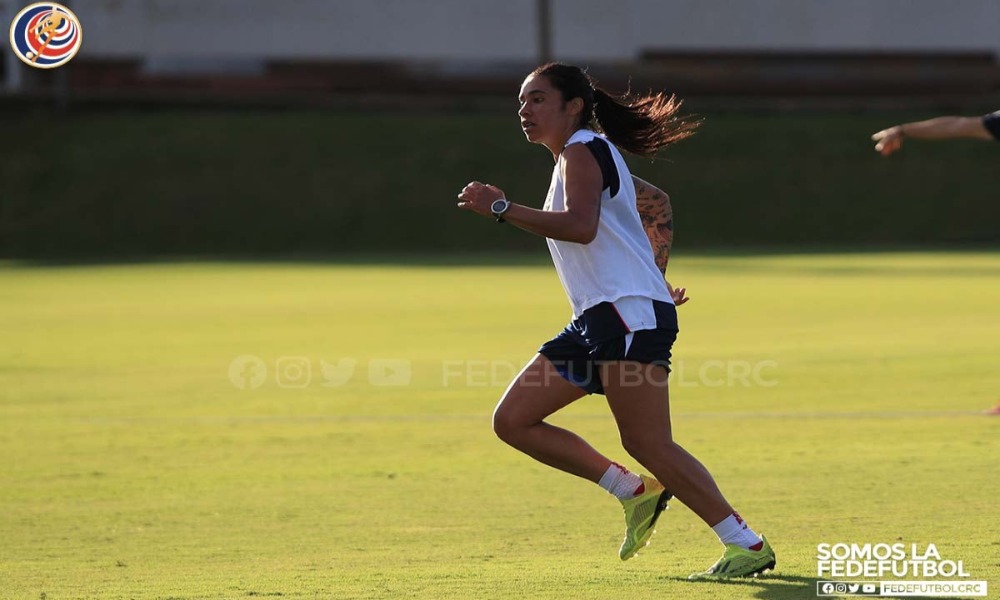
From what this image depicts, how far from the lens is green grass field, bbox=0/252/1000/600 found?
20.8 feet

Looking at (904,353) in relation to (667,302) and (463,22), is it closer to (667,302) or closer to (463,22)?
(667,302)

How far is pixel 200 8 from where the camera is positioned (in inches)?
2126

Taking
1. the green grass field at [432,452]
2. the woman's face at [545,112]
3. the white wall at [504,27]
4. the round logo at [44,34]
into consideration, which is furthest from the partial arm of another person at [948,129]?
the white wall at [504,27]

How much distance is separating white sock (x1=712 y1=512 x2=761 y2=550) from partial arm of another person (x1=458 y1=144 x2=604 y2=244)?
1.26m

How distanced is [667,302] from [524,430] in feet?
2.68

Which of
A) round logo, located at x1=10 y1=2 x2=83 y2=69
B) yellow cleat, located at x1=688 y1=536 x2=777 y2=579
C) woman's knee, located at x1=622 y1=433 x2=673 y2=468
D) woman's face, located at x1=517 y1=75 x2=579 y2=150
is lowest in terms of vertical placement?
yellow cleat, located at x1=688 y1=536 x2=777 y2=579

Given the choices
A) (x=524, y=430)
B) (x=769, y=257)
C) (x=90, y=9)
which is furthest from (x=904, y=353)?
(x=90, y=9)

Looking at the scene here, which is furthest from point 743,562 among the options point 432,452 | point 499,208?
point 432,452

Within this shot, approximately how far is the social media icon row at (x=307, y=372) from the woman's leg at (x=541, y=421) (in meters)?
7.11

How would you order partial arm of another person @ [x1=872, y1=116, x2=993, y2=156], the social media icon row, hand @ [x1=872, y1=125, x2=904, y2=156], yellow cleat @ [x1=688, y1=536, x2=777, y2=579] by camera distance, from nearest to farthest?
1. yellow cleat @ [x1=688, y1=536, x2=777, y2=579]
2. hand @ [x1=872, y1=125, x2=904, y2=156]
3. partial arm of another person @ [x1=872, y1=116, x2=993, y2=156]
4. the social media icon row

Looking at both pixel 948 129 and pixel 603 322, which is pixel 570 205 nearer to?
pixel 603 322

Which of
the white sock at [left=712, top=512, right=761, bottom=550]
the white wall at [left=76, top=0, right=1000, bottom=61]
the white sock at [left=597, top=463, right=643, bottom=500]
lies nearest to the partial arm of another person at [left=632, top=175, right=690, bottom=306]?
the white sock at [left=597, top=463, right=643, bottom=500]

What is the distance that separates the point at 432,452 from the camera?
966 cm

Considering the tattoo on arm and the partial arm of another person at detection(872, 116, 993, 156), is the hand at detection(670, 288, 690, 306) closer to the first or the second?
the tattoo on arm
